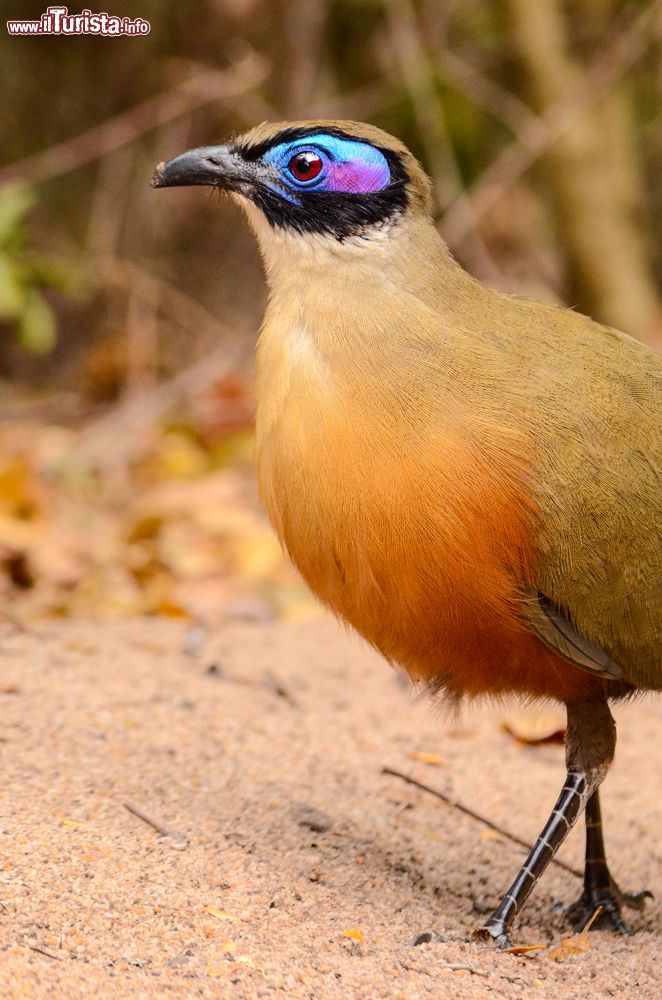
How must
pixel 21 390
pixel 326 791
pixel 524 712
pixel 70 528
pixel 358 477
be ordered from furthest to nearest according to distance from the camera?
1. pixel 21 390
2. pixel 70 528
3. pixel 524 712
4. pixel 326 791
5. pixel 358 477

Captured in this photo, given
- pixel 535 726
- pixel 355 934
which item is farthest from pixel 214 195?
pixel 355 934

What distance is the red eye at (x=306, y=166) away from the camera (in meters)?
3.60

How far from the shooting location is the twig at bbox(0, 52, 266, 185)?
319 inches

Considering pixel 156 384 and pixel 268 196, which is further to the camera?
pixel 156 384

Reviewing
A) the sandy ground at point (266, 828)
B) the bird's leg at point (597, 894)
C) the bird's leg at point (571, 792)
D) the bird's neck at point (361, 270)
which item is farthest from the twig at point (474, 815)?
the bird's neck at point (361, 270)

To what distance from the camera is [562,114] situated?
29.7 feet

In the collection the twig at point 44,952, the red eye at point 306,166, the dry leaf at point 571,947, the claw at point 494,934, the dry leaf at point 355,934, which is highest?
the red eye at point 306,166

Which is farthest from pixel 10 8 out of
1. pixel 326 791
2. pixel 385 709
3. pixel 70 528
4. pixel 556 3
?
pixel 326 791

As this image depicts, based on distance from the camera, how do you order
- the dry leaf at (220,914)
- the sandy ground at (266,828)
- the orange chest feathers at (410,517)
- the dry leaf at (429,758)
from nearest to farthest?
the sandy ground at (266,828) < the dry leaf at (220,914) < the orange chest feathers at (410,517) < the dry leaf at (429,758)

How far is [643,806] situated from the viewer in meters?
4.45

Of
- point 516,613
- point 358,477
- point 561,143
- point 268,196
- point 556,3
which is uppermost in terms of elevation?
point 556,3

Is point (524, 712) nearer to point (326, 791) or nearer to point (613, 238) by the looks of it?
point (326, 791)

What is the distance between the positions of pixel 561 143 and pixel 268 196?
21.4 ft

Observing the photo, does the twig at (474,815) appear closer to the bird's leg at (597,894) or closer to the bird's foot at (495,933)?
the bird's leg at (597,894)
